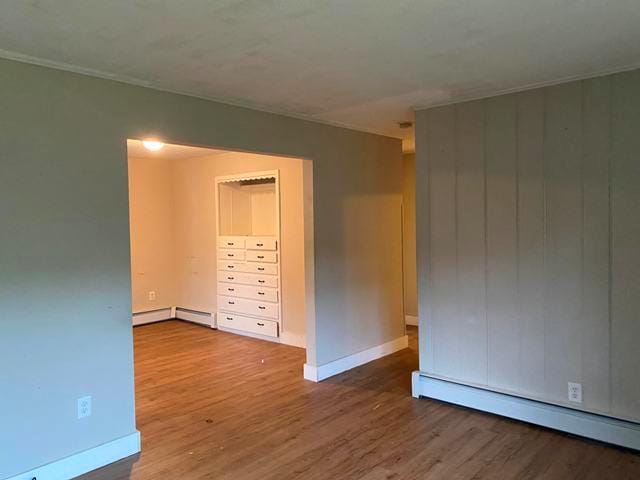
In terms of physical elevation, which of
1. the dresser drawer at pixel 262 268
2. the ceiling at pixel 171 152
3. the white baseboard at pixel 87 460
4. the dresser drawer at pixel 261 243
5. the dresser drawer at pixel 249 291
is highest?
the ceiling at pixel 171 152

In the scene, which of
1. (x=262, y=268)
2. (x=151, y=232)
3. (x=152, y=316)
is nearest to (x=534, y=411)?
(x=262, y=268)

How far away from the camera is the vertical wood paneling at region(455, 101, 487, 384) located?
3.44 metres

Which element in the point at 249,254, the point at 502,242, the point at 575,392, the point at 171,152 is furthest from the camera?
the point at 171,152

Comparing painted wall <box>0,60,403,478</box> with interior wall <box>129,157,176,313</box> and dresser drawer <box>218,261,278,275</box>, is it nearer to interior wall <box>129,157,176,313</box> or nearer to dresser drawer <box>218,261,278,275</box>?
dresser drawer <box>218,261,278,275</box>

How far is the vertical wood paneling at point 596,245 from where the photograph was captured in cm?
291

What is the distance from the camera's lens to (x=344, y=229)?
4.41 metres

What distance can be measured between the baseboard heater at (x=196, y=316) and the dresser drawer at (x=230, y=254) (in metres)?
0.83

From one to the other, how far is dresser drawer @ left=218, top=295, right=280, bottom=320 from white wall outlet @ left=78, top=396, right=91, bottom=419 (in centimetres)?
287

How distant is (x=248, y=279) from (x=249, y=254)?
307 millimetres

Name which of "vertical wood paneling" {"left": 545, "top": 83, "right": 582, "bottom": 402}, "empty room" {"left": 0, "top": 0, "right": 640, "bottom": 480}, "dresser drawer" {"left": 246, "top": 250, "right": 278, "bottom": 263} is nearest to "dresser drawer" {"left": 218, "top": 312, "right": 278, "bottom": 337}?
"dresser drawer" {"left": 246, "top": 250, "right": 278, "bottom": 263}

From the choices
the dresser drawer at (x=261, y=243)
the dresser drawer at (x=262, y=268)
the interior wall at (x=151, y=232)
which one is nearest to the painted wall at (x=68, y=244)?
the dresser drawer at (x=261, y=243)

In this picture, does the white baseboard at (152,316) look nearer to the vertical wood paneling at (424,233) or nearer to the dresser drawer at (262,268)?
the dresser drawer at (262,268)

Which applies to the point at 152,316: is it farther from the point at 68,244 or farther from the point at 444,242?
the point at 444,242

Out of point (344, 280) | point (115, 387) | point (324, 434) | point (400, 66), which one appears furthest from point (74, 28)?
point (344, 280)
